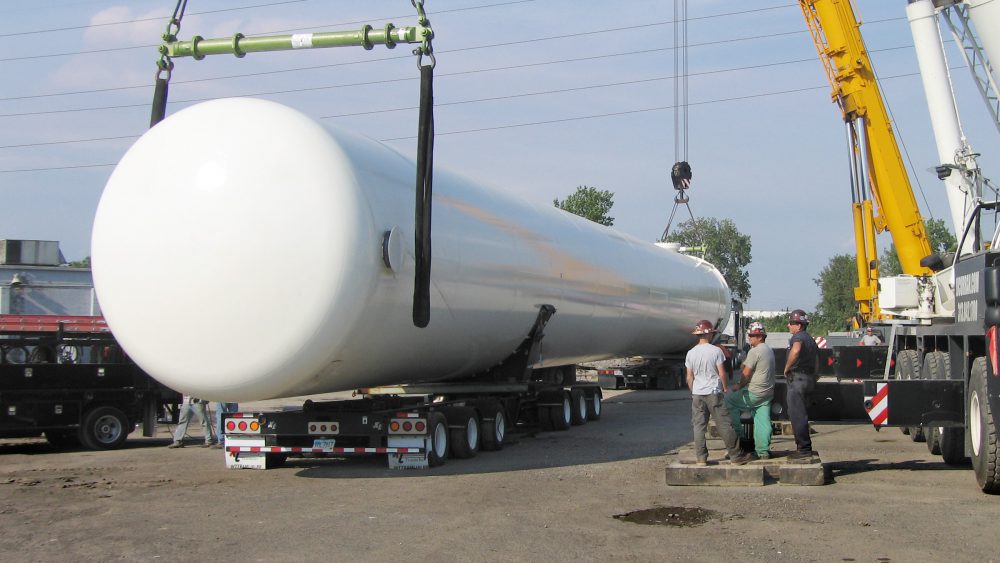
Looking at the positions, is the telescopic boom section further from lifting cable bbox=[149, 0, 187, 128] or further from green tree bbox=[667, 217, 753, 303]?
green tree bbox=[667, 217, 753, 303]

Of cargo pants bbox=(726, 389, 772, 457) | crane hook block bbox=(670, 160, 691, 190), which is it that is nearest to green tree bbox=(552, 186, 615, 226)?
crane hook block bbox=(670, 160, 691, 190)

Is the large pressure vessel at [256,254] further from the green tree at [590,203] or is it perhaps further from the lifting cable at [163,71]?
the green tree at [590,203]

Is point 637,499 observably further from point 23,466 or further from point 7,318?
point 7,318

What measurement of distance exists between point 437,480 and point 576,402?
23.5 feet

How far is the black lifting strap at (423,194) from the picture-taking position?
10.4 meters

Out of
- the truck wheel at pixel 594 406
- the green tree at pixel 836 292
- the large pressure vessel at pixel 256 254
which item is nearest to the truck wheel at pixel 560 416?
the truck wheel at pixel 594 406

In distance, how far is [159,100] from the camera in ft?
36.3

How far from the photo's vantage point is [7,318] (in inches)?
735

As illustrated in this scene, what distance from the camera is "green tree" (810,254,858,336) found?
108562 millimetres

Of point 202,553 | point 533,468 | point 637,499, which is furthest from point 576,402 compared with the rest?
point 202,553

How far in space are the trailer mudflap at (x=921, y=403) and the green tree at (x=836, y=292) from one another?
9702cm

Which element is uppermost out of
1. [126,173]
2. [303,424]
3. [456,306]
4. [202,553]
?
[126,173]

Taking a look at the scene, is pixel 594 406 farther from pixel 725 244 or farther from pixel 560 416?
pixel 725 244

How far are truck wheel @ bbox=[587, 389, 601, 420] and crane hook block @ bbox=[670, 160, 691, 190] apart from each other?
13.1m
